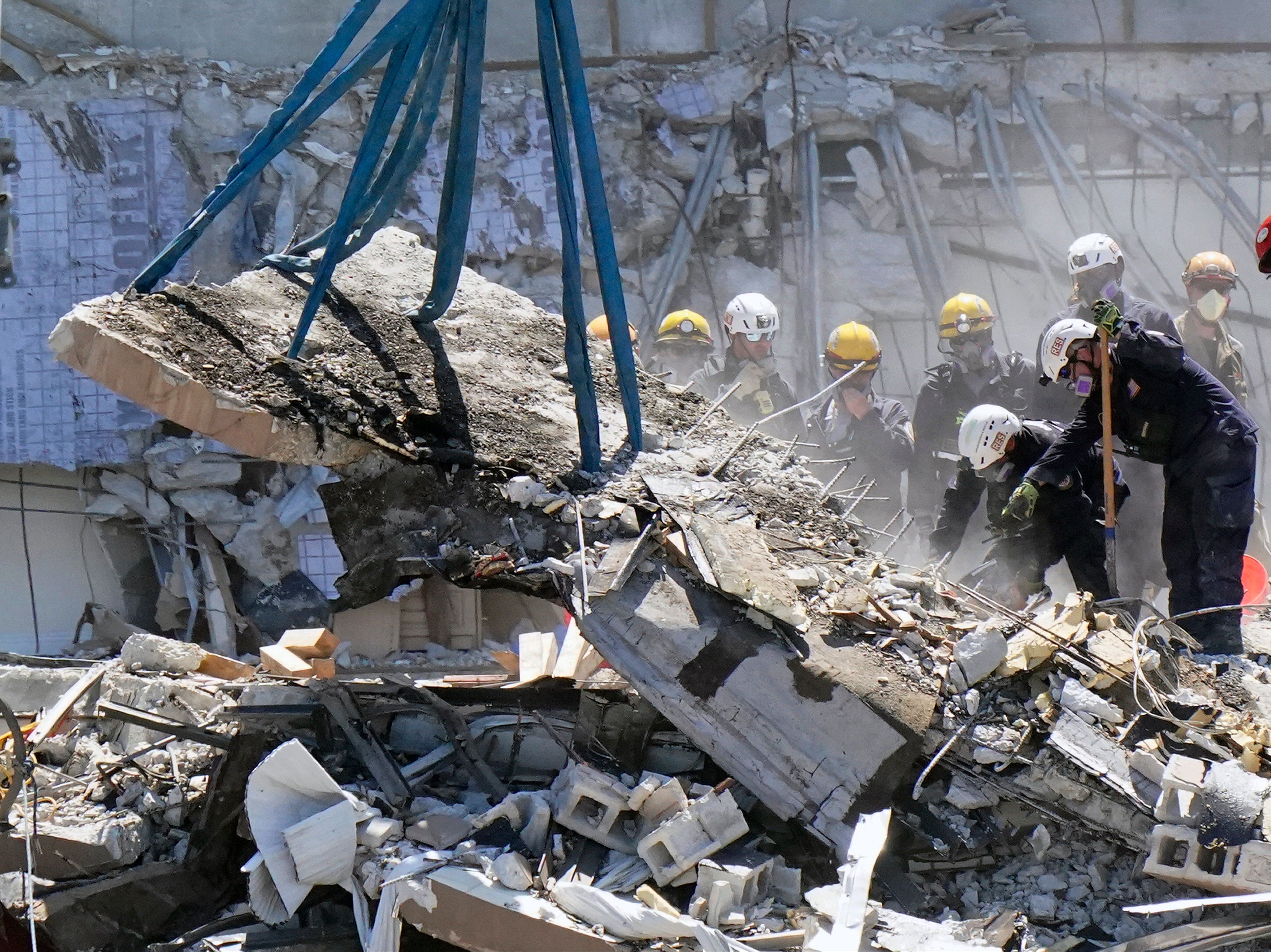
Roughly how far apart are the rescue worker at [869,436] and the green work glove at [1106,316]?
1.80 m

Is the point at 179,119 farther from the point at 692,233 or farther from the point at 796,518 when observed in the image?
the point at 796,518

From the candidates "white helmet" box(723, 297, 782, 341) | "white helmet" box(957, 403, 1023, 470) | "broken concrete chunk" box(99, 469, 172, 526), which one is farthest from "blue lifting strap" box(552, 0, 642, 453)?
"broken concrete chunk" box(99, 469, 172, 526)

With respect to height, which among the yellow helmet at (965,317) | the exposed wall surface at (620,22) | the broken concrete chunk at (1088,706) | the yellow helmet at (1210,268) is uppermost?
the exposed wall surface at (620,22)

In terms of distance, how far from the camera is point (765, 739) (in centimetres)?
373

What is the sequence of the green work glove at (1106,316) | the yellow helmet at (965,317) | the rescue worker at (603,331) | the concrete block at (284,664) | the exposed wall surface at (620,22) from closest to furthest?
the concrete block at (284,664) < the green work glove at (1106,316) < the yellow helmet at (965,317) < the rescue worker at (603,331) < the exposed wall surface at (620,22)

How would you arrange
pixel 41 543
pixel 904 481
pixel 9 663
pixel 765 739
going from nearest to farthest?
pixel 765 739 < pixel 9 663 < pixel 41 543 < pixel 904 481

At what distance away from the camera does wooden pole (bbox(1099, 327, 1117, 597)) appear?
5.14 metres

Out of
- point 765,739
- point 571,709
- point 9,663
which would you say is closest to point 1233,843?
point 765,739

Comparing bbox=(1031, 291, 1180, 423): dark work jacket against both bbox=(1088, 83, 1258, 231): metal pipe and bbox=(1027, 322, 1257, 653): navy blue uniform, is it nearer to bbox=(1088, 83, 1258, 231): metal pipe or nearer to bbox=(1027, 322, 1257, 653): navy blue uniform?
bbox=(1027, 322, 1257, 653): navy blue uniform

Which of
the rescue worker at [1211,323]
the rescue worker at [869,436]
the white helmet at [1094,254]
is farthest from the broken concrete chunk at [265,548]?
the rescue worker at [1211,323]

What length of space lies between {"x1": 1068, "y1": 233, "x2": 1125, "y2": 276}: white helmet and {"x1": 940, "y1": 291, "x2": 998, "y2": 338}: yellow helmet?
57cm

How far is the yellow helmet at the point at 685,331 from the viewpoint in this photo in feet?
25.3

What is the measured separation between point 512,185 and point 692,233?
137 cm

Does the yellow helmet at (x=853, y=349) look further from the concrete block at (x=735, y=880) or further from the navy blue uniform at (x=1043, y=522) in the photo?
the concrete block at (x=735, y=880)
